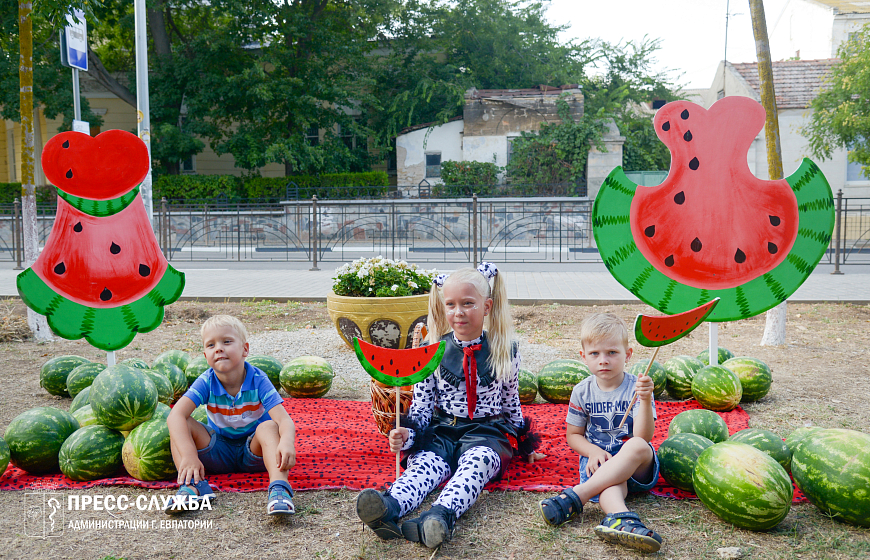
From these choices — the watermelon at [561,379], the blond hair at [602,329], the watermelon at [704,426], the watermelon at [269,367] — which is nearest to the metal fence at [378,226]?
the watermelon at [269,367]

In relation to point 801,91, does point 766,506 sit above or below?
below

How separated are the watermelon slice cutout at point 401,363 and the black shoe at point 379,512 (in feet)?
1.63

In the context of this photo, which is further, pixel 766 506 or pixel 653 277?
pixel 653 277

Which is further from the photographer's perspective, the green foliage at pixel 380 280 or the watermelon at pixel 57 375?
the green foliage at pixel 380 280

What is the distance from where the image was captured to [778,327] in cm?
641

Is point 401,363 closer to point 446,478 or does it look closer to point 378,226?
point 446,478

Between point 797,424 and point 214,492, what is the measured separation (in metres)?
3.60

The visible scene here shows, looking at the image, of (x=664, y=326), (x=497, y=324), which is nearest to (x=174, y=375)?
(x=497, y=324)

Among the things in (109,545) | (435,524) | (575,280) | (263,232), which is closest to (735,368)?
(435,524)

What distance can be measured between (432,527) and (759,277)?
7.84 feet

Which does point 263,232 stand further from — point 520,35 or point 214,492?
point 214,492

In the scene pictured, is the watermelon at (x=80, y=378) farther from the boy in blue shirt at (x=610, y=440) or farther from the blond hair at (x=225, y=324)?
the boy in blue shirt at (x=610, y=440)

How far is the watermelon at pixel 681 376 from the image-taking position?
4660 mm

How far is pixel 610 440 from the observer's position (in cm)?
311
